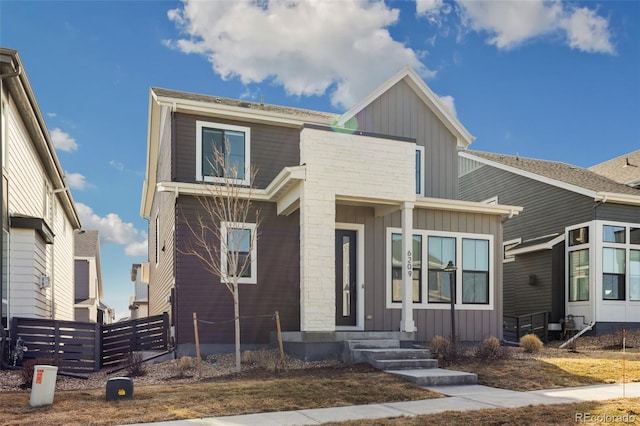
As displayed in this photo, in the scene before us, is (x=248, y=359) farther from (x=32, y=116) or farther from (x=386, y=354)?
(x=32, y=116)

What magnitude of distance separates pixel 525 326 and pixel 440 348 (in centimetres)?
778

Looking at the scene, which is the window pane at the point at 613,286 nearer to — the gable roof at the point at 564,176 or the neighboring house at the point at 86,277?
the gable roof at the point at 564,176

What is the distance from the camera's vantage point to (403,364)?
988cm

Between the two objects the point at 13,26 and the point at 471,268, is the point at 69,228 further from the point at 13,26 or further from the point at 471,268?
the point at 471,268

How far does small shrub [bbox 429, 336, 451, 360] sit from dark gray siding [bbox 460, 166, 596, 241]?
886 centimetres

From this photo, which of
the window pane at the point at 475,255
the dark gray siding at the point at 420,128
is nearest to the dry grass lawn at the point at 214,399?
the window pane at the point at 475,255

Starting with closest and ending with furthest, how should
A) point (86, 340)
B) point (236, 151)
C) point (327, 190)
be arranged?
point (327, 190) → point (86, 340) → point (236, 151)

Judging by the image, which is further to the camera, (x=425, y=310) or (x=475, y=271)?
(x=475, y=271)

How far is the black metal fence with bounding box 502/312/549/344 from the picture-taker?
1727 cm

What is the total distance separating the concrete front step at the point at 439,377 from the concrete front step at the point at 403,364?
31 cm

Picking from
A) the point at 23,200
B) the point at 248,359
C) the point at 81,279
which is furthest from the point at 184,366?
the point at 81,279

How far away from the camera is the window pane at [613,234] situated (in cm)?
1702

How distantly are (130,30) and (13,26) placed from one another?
293cm
